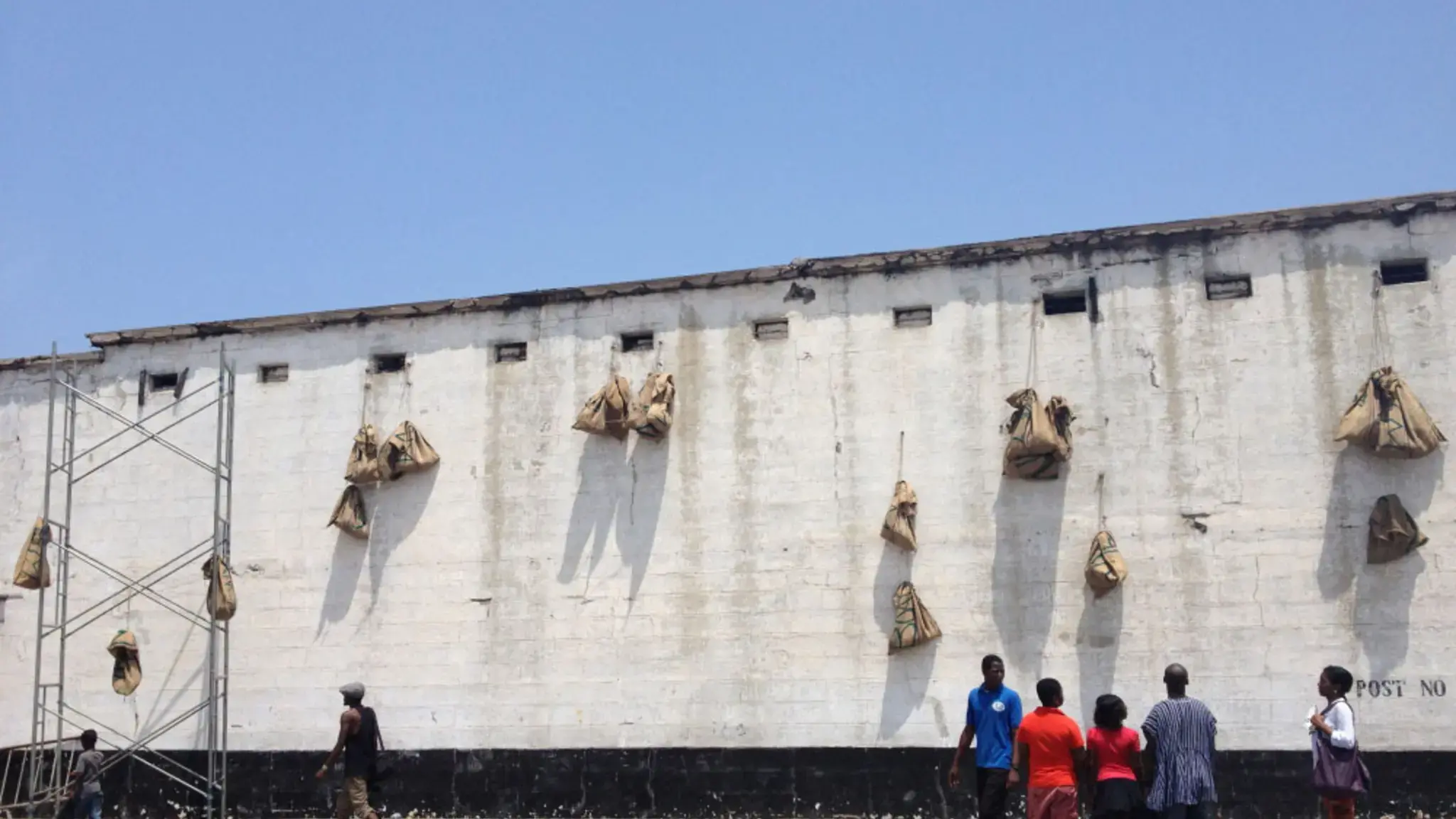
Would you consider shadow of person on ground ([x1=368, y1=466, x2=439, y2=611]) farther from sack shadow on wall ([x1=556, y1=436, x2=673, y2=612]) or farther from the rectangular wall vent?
the rectangular wall vent

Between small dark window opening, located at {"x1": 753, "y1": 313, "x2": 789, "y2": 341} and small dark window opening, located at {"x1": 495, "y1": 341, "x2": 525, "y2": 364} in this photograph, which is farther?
small dark window opening, located at {"x1": 495, "y1": 341, "x2": 525, "y2": 364}

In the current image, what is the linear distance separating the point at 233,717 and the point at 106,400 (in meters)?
4.59

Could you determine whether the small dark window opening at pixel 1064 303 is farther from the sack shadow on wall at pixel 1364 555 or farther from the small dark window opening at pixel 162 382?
the small dark window opening at pixel 162 382

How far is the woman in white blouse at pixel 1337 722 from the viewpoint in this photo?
961 centimetres

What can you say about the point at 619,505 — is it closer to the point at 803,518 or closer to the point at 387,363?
the point at 803,518

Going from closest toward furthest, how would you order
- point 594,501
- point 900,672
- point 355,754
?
point 355,754, point 900,672, point 594,501

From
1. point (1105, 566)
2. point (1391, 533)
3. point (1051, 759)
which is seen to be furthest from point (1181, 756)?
point (1391, 533)

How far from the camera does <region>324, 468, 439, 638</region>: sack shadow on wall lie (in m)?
17.8

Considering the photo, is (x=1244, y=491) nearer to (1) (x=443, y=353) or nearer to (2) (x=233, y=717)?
(1) (x=443, y=353)

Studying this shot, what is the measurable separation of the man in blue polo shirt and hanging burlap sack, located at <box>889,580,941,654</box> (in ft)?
15.1

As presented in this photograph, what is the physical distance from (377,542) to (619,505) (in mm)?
3091

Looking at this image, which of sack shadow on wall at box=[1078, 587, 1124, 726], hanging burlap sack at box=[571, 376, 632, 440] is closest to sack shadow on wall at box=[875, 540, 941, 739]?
sack shadow on wall at box=[1078, 587, 1124, 726]

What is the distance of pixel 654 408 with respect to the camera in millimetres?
16891

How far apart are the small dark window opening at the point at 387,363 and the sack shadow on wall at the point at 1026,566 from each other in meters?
7.55
